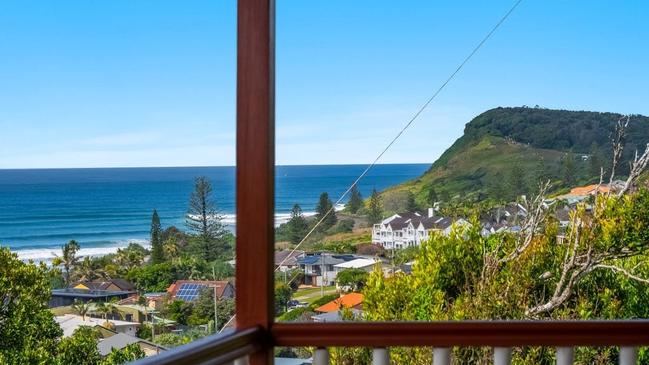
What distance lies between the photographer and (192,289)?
2.89 m

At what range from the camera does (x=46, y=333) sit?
2.61m

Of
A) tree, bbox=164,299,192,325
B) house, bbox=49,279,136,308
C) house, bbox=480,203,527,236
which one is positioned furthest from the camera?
house, bbox=480,203,527,236

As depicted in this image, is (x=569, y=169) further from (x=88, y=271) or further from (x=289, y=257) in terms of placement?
(x=88, y=271)

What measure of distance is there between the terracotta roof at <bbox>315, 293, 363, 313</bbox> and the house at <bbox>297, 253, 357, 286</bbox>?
0.29 feet

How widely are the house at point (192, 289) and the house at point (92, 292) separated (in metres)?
0.18

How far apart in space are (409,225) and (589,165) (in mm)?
836

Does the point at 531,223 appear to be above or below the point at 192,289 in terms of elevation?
above

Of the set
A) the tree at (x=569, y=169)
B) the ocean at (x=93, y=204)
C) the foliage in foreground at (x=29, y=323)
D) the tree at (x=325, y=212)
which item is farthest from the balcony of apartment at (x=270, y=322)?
the tree at (x=569, y=169)

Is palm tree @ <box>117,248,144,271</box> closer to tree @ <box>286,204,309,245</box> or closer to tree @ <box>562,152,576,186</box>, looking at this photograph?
tree @ <box>286,204,309,245</box>

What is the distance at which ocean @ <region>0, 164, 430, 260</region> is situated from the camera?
2.56 metres

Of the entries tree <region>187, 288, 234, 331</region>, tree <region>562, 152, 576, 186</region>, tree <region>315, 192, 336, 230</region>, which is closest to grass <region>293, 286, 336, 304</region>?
tree <region>315, 192, 336, 230</region>

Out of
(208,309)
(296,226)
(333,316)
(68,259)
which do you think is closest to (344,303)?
(333,316)

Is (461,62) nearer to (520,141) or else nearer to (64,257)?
(520,141)

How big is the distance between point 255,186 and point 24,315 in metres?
0.98
